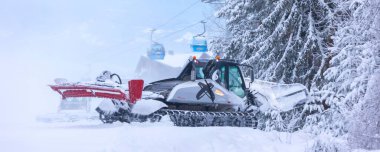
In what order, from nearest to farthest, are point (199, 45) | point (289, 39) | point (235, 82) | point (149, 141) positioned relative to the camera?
point (149, 141)
point (235, 82)
point (289, 39)
point (199, 45)

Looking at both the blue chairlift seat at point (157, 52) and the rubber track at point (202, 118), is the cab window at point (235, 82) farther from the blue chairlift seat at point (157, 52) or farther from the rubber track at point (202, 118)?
the blue chairlift seat at point (157, 52)

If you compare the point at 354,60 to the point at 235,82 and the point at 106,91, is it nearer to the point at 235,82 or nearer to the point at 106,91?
the point at 235,82

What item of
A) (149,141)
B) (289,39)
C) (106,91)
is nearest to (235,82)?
(106,91)

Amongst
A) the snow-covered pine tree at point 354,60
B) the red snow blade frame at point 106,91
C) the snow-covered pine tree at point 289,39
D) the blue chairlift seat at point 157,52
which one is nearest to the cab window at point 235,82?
the snow-covered pine tree at point 354,60

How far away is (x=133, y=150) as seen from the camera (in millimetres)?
6961

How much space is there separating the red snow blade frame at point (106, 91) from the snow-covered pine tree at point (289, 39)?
8.33m

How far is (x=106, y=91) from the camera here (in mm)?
10266

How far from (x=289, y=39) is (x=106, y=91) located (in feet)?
29.9

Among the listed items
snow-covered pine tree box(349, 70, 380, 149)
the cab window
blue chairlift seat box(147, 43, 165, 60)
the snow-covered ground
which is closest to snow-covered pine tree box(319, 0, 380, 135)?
snow-covered pine tree box(349, 70, 380, 149)

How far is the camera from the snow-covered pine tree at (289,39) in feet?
55.3

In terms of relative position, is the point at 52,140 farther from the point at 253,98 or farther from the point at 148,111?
the point at 253,98

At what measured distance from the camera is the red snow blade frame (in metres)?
10.0

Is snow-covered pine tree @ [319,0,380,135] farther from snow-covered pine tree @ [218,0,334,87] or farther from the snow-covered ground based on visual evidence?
the snow-covered ground

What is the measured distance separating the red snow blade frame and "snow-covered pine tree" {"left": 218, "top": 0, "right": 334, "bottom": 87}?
27.3 ft
